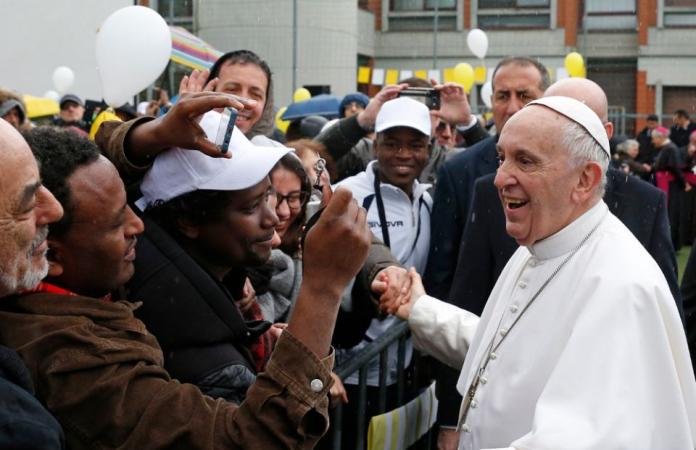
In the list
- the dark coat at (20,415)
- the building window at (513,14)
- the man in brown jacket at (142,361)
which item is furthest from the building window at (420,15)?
the dark coat at (20,415)

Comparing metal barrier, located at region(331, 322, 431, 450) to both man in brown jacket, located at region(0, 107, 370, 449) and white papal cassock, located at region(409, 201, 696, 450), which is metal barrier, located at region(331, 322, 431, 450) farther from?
man in brown jacket, located at region(0, 107, 370, 449)

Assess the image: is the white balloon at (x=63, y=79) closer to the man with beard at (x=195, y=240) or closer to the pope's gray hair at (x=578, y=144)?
the man with beard at (x=195, y=240)

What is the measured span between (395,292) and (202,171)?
53.9 inches

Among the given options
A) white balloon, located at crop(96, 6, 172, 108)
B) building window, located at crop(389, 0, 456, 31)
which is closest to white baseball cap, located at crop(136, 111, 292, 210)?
white balloon, located at crop(96, 6, 172, 108)

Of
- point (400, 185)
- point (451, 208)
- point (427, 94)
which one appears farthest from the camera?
point (427, 94)

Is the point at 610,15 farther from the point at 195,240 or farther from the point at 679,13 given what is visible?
the point at 195,240

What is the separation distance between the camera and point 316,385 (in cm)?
207

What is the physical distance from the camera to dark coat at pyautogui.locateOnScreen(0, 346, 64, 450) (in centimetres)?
161

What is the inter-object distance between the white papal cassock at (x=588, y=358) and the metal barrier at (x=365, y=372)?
1.76 feet

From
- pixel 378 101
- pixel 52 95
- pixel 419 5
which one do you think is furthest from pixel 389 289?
pixel 419 5

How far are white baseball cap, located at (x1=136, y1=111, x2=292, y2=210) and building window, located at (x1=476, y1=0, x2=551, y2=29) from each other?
96.1 ft

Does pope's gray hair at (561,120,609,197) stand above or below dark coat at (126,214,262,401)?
above

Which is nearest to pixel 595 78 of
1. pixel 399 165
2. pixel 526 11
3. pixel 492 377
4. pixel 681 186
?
pixel 526 11

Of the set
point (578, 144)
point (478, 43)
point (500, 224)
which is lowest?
point (500, 224)
